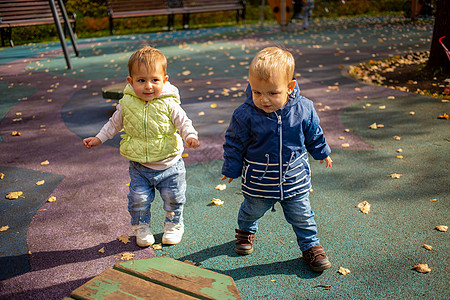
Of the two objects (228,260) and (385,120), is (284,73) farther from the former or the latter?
(385,120)

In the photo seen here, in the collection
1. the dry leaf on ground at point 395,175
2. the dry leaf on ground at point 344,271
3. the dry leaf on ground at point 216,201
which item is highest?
the dry leaf on ground at point 395,175

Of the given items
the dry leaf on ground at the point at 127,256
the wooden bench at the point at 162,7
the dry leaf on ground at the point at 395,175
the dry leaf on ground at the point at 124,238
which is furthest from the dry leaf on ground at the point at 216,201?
the wooden bench at the point at 162,7

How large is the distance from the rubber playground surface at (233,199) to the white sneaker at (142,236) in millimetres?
89

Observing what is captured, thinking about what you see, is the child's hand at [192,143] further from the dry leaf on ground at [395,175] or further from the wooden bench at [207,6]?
the wooden bench at [207,6]

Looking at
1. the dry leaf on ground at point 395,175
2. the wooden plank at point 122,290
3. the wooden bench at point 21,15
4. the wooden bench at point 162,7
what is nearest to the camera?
the wooden plank at point 122,290

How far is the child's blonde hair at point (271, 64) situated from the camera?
7.67 feet

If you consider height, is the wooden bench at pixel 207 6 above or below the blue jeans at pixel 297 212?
above

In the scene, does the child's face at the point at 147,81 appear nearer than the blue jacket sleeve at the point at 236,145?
No

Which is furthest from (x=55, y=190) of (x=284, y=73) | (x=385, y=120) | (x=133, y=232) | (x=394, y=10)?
(x=394, y=10)

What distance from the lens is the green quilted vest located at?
2.87 m

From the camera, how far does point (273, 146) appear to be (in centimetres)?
252

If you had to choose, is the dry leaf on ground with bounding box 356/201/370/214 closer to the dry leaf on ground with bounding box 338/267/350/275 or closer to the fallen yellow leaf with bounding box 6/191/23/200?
the dry leaf on ground with bounding box 338/267/350/275

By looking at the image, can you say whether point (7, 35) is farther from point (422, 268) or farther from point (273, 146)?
point (422, 268)

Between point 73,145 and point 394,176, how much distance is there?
390cm
